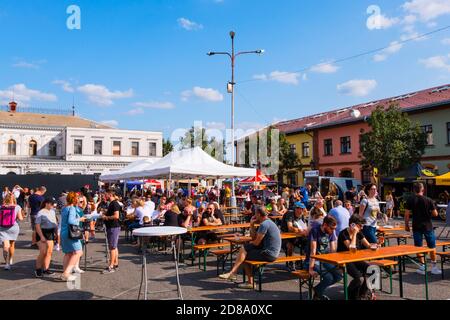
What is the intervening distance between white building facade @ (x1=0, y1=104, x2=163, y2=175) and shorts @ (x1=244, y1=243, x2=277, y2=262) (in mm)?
43725

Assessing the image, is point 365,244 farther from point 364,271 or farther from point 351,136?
point 351,136

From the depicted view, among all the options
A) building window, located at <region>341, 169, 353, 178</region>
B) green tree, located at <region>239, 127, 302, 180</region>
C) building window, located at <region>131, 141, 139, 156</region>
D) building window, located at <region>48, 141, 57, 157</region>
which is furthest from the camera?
building window, located at <region>131, 141, 139, 156</region>

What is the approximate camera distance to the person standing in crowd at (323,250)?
5.95 m

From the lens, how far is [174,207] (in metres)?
10.5

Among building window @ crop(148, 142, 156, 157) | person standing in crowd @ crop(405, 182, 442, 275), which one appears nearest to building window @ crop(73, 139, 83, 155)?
building window @ crop(148, 142, 156, 157)

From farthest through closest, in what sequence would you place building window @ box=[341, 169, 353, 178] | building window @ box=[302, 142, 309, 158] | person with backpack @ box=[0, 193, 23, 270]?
building window @ box=[302, 142, 309, 158]
building window @ box=[341, 169, 353, 178]
person with backpack @ box=[0, 193, 23, 270]

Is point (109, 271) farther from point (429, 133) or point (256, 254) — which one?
point (429, 133)

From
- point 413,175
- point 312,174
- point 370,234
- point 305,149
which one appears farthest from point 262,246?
point 305,149

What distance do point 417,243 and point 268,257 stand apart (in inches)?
147

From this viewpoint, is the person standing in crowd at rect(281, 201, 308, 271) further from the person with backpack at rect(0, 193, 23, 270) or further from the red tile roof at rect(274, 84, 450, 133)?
the red tile roof at rect(274, 84, 450, 133)

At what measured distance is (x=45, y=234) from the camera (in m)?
7.86

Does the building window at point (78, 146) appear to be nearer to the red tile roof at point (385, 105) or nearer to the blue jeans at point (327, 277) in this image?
the red tile roof at point (385, 105)

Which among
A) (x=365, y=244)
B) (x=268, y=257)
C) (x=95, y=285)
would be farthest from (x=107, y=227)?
(x=365, y=244)

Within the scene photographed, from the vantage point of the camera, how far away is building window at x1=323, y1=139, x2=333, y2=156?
36812mm
